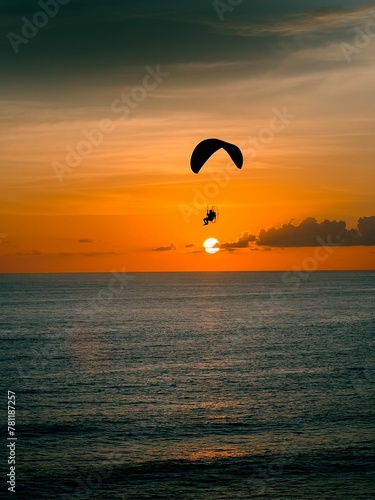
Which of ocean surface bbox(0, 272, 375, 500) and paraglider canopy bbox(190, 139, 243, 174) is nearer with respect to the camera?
paraglider canopy bbox(190, 139, 243, 174)

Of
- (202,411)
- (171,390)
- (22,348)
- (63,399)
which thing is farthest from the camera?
(22,348)

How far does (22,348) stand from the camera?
11944 cm

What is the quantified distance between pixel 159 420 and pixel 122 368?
31.5 m

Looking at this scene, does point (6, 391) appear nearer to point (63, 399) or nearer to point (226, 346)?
point (63, 399)

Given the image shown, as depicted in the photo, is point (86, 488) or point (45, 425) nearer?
point (86, 488)

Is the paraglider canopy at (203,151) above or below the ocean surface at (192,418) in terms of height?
above

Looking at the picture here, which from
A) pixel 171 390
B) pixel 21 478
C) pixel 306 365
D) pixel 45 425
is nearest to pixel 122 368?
pixel 171 390

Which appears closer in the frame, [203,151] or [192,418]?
[203,151]

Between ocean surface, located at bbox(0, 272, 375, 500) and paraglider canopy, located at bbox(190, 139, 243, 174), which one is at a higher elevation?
paraglider canopy, located at bbox(190, 139, 243, 174)

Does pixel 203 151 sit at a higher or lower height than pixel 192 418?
higher

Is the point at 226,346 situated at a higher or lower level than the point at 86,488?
higher

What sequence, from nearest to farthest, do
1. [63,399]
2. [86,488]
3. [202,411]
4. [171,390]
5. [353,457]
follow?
[86,488], [353,457], [202,411], [63,399], [171,390]

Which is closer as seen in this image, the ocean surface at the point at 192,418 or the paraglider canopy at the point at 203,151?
the paraglider canopy at the point at 203,151

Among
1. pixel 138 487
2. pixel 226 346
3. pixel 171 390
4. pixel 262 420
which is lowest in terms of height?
pixel 138 487
